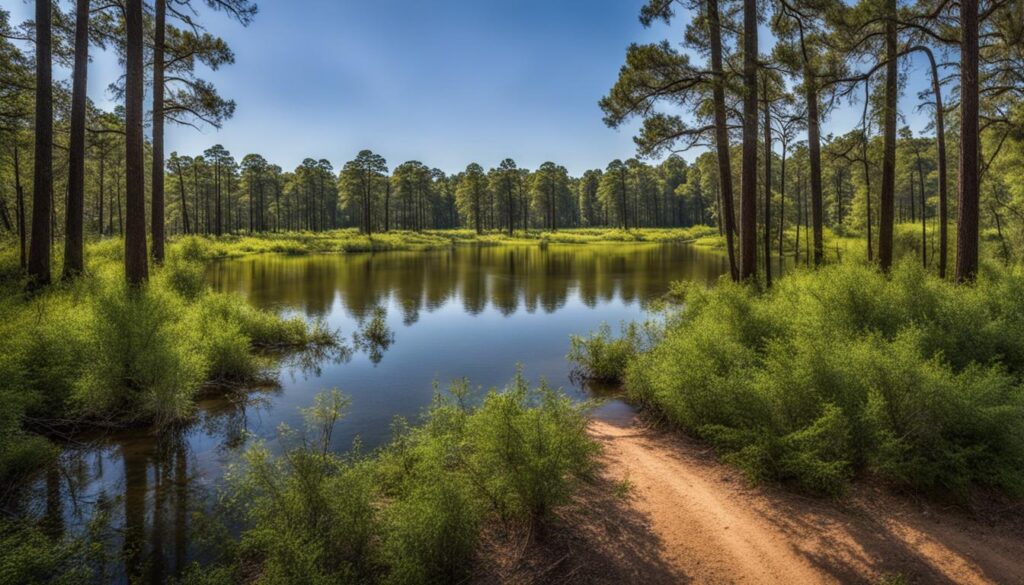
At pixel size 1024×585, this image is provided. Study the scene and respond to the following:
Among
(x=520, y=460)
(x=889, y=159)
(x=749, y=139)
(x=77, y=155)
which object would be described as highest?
(x=749, y=139)

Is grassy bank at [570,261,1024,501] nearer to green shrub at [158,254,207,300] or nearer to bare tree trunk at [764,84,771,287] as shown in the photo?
bare tree trunk at [764,84,771,287]

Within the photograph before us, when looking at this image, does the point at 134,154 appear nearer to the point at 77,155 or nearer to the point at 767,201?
the point at 77,155

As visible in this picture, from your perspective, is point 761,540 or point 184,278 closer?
Answer: point 761,540

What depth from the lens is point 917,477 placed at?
493 cm

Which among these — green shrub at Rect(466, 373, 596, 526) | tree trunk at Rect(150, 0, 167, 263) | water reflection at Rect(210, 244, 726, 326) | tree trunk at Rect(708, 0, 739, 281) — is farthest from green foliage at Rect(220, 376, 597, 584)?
tree trunk at Rect(150, 0, 167, 263)

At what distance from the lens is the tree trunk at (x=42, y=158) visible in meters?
12.0

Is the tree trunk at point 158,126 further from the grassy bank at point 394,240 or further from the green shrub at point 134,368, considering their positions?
the grassy bank at point 394,240

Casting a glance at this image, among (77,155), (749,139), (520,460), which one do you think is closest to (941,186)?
(749,139)

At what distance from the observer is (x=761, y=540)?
178 inches

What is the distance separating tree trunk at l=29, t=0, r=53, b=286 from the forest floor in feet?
46.9

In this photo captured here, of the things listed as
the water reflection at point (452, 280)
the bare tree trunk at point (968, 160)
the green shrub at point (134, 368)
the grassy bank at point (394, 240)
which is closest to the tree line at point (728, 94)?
the bare tree trunk at point (968, 160)

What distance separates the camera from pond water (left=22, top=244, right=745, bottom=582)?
5.68 metres

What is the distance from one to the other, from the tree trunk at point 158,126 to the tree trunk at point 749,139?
16471mm

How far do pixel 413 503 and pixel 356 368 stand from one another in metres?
8.20
